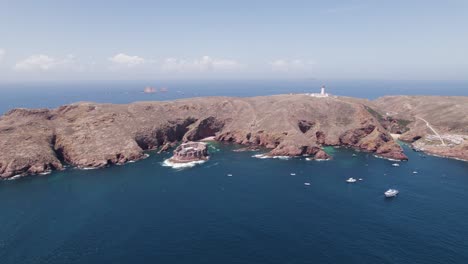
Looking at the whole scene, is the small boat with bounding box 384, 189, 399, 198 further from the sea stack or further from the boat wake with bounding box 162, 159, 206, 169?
the sea stack

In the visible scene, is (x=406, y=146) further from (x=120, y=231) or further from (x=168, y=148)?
(x=120, y=231)

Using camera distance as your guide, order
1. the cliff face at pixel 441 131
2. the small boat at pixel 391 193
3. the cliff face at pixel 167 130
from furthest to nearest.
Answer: the cliff face at pixel 441 131 < the cliff face at pixel 167 130 < the small boat at pixel 391 193

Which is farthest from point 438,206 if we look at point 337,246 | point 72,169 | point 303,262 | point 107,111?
point 107,111

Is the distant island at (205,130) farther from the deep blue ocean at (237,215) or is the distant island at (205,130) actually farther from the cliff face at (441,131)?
the deep blue ocean at (237,215)

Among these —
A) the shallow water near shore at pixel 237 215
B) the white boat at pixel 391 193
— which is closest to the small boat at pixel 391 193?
the white boat at pixel 391 193

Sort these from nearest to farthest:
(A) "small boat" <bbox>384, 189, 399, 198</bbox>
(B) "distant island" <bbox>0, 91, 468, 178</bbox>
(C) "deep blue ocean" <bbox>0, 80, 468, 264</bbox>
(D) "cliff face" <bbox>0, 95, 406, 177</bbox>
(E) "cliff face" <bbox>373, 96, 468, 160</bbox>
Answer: (C) "deep blue ocean" <bbox>0, 80, 468, 264</bbox> → (A) "small boat" <bbox>384, 189, 399, 198</bbox> → (D) "cliff face" <bbox>0, 95, 406, 177</bbox> → (B) "distant island" <bbox>0, 91, 468, 178</bbox> → (E) "cliff face" <bbox>373, 96, 468, 160</bbox>

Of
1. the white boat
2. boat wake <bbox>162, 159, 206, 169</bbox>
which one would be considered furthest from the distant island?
the white boat
